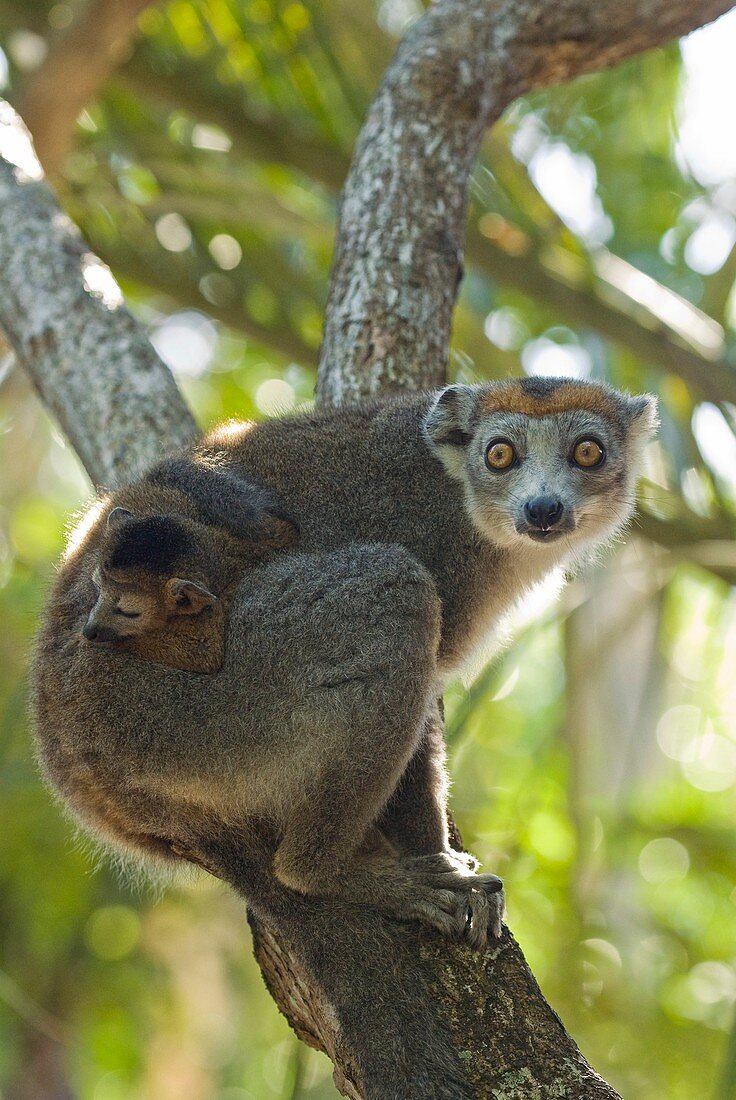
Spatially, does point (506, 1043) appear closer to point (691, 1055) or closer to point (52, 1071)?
point (691, 1055)

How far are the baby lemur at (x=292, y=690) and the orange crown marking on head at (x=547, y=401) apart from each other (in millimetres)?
526

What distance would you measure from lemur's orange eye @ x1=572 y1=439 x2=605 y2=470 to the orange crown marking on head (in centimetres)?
21

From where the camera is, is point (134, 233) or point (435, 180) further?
point (134, 233)

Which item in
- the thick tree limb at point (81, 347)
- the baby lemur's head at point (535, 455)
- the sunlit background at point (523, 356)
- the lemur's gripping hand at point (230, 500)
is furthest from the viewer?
the sunlit background at point (523, 356)

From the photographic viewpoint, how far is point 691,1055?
1105 cm

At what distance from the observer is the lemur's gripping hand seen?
4879 mm

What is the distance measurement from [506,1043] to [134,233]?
30.8 feet

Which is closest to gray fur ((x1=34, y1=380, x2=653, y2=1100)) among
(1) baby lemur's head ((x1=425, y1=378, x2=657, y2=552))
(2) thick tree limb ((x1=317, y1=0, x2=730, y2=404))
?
(1) baby lemur's head ((x1=425, y1=378, x2=657, y2=552))

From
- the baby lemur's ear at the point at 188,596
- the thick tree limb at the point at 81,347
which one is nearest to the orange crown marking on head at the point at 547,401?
the thick tree limb at the point at 81,347

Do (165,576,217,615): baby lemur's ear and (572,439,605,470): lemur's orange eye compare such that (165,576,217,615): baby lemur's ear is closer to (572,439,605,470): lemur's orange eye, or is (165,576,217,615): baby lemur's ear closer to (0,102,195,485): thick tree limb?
(0,102,195,485): thick tree limb

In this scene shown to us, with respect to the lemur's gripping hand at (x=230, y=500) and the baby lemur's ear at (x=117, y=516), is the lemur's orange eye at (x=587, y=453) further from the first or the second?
the baby lemur's ear at (x=117, y=516)

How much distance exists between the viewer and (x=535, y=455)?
5.68 metres

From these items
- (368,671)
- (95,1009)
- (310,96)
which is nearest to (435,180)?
(310,96)

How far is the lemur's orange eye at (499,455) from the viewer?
566 centimetres
